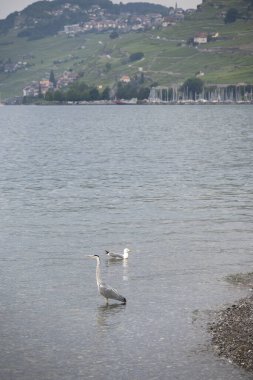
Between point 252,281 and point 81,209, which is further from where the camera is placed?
point 81,209

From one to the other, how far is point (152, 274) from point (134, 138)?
144 metres

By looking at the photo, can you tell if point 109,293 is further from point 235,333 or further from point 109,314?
point 235,333

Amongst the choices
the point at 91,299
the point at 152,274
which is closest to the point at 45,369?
the point at 91,299

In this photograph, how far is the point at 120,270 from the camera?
41219mm

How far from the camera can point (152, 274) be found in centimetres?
3969

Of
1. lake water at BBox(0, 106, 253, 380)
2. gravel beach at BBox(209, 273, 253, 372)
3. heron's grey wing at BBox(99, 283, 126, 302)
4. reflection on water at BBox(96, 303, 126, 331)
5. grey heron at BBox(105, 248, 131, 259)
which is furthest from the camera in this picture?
grey heron at BBox(105, 248, 131, 259)

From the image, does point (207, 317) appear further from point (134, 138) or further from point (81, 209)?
point (134, 138)

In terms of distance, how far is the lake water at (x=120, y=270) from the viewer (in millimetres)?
27875

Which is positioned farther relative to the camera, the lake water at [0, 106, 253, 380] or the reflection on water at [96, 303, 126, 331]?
the reflection on water at [96, 303, 126, 331]

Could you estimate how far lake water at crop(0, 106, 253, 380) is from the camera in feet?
91.5

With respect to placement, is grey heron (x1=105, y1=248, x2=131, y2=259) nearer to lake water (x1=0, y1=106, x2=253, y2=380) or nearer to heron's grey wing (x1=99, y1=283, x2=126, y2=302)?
lake water (x1=0, y1=106, x2=253, y2=380)

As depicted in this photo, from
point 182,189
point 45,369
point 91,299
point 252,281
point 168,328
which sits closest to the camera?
point 45,369

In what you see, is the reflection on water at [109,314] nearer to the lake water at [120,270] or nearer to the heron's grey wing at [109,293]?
the lake water at [120,270]

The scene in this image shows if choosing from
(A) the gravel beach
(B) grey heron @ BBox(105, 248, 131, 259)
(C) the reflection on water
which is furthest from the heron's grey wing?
(B) grey heron @ BBox(105, 248, 131, 259)
